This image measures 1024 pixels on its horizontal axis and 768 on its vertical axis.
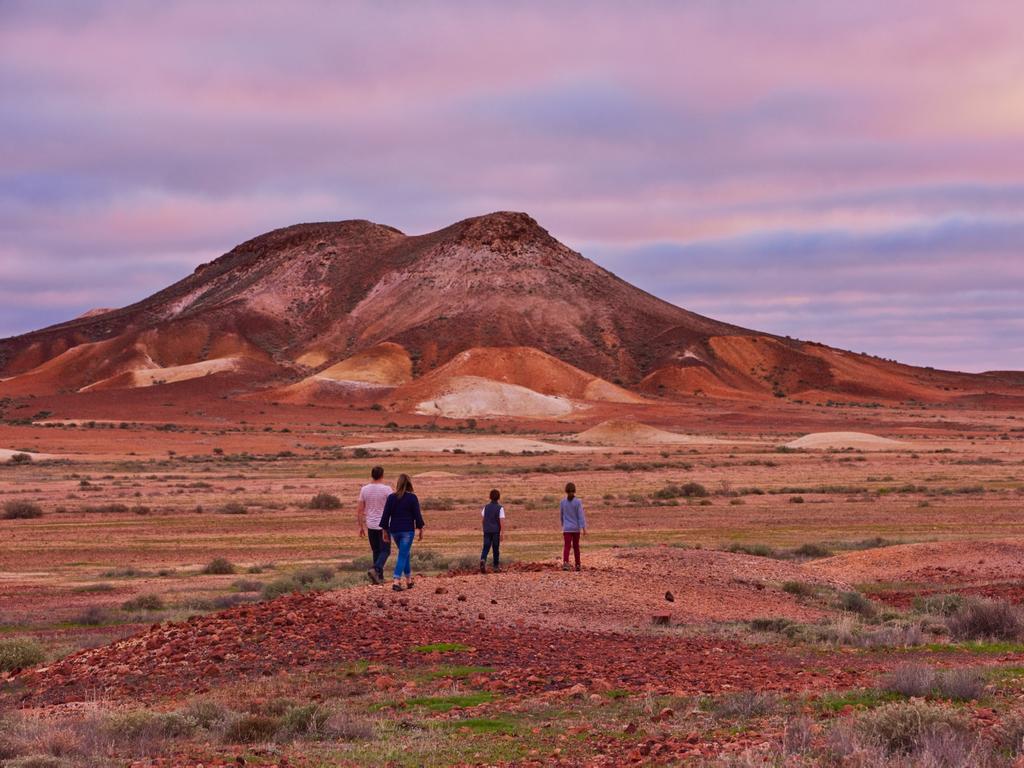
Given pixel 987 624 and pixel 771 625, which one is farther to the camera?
pixel 771 625

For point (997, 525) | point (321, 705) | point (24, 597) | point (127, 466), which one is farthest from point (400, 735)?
point (127, 466)

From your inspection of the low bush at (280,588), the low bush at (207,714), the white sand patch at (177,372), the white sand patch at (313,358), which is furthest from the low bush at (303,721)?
the white sand patch at (313,358)

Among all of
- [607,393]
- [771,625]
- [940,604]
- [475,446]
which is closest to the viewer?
[771,625]

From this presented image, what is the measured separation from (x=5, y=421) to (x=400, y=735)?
109 m

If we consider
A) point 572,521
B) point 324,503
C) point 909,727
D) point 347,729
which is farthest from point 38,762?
point 324,503

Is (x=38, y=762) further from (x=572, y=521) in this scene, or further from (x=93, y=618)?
(x=572, y=521)

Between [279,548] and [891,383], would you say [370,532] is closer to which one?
[279,548]

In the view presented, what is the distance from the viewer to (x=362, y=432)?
340 ft

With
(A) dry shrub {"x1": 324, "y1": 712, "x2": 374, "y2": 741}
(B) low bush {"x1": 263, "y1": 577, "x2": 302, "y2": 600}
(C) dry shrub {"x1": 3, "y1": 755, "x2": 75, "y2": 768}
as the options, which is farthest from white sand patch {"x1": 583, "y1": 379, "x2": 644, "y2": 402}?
(C) dry shrub {"x1": 3, "y1": 755, "x2": 75, "y2": 768}

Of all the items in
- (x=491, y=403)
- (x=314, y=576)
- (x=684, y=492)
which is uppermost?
(x=491, y=403)

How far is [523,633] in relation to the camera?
49.3ft

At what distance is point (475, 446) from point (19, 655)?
2752 inches

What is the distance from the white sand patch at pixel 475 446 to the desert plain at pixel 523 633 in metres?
31.4

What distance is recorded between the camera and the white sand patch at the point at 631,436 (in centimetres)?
9062
